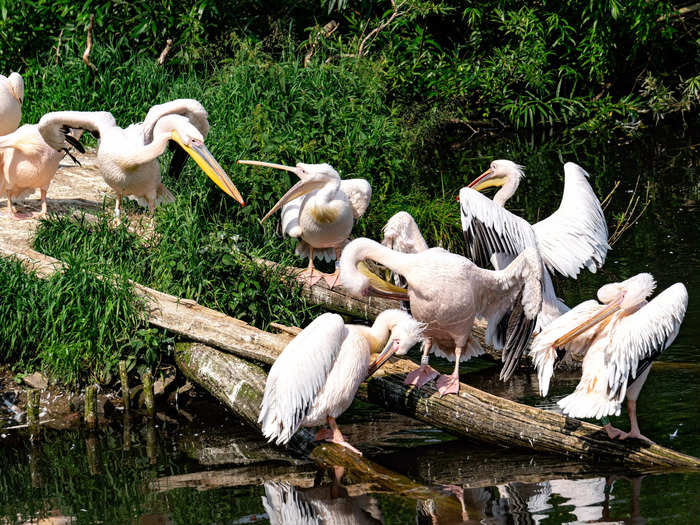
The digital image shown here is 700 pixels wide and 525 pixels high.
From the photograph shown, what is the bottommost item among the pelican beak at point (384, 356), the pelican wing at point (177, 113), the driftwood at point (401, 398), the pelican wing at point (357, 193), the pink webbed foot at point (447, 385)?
the driftwood at point (401, 398)

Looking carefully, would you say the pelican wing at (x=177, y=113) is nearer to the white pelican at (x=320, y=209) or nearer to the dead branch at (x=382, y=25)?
the white pelican at (x=320, y=209)

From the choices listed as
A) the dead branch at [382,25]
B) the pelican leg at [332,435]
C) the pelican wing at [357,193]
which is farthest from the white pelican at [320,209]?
the dead branch at [382,25]

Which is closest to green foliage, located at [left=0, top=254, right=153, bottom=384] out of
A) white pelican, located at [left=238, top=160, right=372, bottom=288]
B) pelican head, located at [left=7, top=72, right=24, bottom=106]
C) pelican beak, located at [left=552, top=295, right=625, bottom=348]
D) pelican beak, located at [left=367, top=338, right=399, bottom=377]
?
white pelican, located at [left=238, top=160, right=372, bottom=288]

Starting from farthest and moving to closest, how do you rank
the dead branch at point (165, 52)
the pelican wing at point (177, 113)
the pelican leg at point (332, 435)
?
1. the dead branch at point (165, 52)
2. the pelican wing at point (177, 113)
3. the pelican leg at point (332, 435)

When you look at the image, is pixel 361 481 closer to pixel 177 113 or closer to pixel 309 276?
pixel 309 276

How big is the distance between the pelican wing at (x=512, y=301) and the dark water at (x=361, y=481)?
46cm

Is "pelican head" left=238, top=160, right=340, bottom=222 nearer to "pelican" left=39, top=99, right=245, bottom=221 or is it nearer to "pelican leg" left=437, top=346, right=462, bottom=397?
"pelican" left=39, top=99, right=245, bottom=221

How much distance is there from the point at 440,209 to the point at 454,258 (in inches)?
114

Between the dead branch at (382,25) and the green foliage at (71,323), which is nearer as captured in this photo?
the green foliage at (71,323)

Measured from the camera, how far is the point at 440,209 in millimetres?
7734

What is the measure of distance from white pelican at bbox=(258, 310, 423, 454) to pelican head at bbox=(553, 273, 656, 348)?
763mm

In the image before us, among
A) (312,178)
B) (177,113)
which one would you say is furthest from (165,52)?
(312,178)

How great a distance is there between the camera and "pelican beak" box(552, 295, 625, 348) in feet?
14.3

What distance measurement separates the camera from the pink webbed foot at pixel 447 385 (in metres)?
4.65
